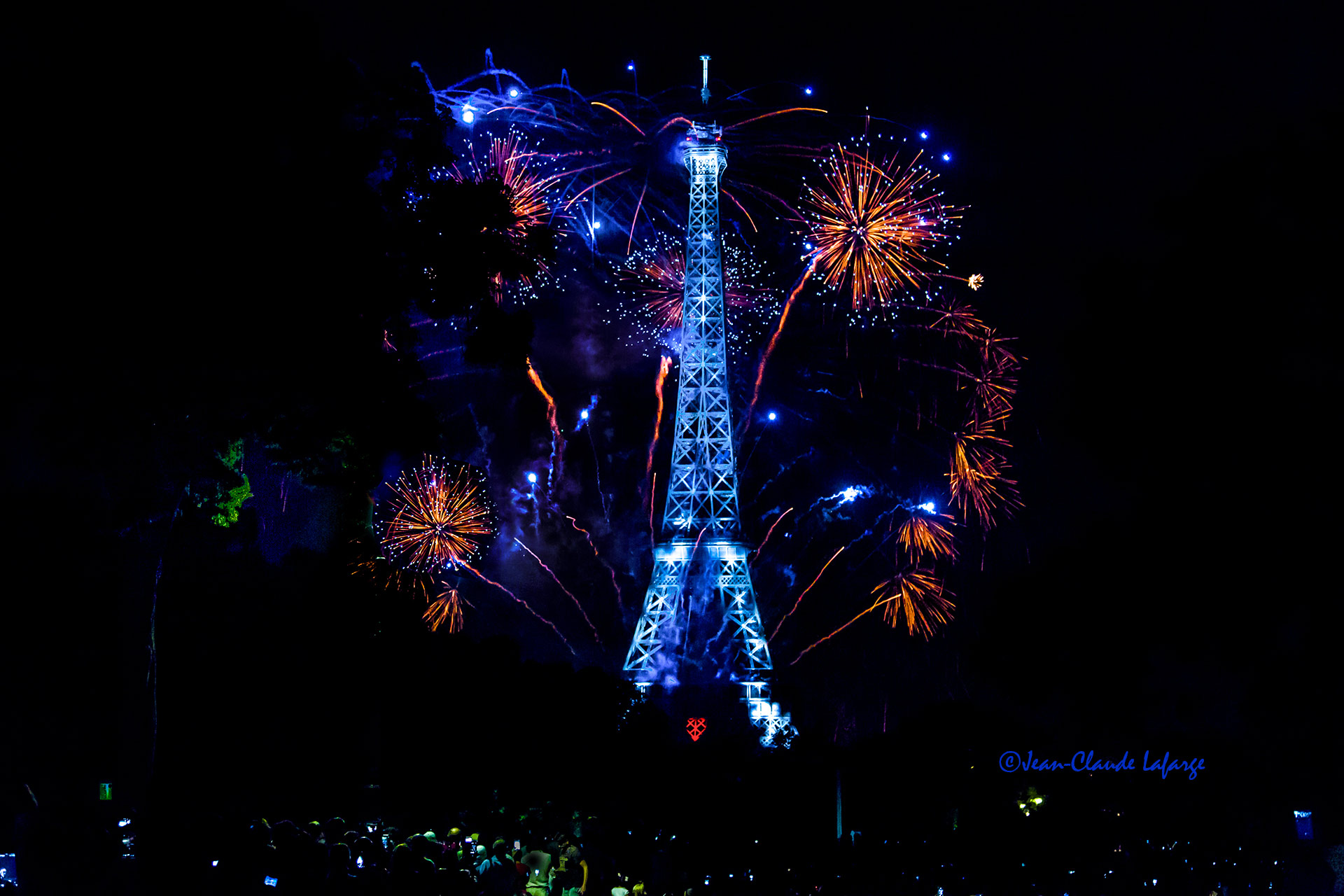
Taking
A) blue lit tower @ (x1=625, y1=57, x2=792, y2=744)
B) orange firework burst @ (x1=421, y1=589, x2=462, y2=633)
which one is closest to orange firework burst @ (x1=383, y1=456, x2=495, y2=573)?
orange firework burst @ (x1=421, y1=589, x2=462, y2=633)

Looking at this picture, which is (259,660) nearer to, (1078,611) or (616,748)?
(616,748)

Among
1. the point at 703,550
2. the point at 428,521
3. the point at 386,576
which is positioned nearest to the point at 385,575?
the point at 386,576

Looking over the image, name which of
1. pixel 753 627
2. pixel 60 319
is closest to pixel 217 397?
pixel 60 319

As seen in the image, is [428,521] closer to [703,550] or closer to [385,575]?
[385,575]

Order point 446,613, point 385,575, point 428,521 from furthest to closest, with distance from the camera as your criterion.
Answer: point 446,613
point 428,521
point 385,575

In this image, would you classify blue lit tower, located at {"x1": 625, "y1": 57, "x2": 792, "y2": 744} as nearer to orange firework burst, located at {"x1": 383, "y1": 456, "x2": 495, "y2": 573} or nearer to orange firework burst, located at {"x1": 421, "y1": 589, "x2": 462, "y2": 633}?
orange firework burst, located at {"x1": 421, "y1": 589, "x2": 462, "y2": 633}
